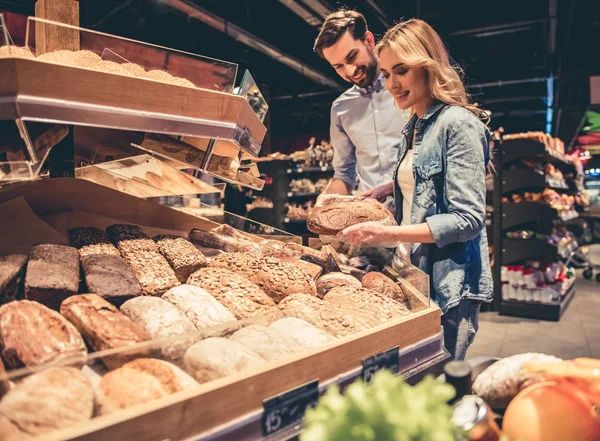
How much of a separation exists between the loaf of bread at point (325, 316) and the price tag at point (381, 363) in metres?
0.07

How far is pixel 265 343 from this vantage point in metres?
0.94

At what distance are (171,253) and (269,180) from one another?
685 centimetres

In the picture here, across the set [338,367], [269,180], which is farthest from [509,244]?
[338,367]

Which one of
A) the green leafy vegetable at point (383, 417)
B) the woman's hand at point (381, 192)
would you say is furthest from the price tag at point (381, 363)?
the woman's hand at point (381, 192)

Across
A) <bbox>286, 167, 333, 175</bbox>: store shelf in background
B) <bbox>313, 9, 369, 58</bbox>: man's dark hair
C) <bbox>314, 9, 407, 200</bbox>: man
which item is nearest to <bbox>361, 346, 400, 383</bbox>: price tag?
<bbox>314, 9, 407, 200</bbox>: man

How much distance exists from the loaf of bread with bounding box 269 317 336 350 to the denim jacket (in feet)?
2.13

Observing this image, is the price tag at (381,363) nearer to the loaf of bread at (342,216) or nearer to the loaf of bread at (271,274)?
the loaf of bread at (271,274)

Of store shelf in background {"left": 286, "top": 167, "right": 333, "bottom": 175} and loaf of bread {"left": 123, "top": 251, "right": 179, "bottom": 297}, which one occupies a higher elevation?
loaf of bread {"left": 123, "top": 251, "right": 179, "bottom": 297}

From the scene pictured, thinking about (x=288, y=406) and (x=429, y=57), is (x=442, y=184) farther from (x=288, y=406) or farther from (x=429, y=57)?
(x=288, y=406)

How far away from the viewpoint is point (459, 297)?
5.30 ft

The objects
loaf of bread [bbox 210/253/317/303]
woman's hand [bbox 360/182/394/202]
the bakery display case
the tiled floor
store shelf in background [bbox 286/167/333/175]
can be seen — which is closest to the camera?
the bakery display case

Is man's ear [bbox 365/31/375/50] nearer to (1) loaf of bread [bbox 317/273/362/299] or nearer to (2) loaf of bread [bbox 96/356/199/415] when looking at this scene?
(1) loaf of bread [bbox 317/273/362/299]

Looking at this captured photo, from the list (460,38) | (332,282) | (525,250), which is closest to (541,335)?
(525,250)

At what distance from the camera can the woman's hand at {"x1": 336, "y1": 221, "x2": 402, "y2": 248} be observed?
1482 millimetres
